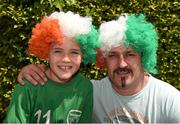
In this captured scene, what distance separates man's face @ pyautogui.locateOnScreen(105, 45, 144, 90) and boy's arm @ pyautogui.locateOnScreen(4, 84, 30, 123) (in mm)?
718

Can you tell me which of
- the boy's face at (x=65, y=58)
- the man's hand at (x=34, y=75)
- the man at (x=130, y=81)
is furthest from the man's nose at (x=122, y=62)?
the man's hand at (x=34, y=75)

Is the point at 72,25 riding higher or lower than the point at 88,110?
higher

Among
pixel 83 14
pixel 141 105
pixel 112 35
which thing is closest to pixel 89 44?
pixel 112 35

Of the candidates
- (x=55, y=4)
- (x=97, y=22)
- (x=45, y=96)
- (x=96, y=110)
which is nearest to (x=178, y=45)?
(x=97, y=22)

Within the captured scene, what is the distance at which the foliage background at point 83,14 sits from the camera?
5.21m

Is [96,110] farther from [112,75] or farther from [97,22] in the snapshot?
[97,22]

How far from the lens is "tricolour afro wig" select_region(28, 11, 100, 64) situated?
3.64 metres

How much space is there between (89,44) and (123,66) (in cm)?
34

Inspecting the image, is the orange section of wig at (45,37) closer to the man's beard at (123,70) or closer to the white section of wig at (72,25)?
the white section of wig at (72,25)

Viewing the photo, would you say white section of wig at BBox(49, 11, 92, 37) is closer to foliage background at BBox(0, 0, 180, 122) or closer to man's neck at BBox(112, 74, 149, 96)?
man's neck at BBox(112, 74, 149, 96)

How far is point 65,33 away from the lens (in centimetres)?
364

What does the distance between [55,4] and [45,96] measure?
1.68 metres

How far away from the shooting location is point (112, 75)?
12.2 feet

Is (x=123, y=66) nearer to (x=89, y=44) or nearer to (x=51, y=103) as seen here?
(x=89, y=44)
